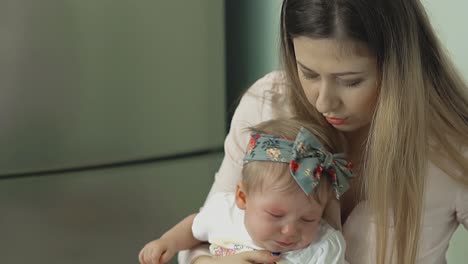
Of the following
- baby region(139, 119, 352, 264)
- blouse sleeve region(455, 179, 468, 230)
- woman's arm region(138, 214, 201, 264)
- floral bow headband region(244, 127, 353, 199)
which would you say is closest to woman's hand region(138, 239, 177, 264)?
woman's arm region(138, 214, 201, 264)

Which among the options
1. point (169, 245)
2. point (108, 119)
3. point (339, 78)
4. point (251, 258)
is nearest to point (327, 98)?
point (339, 78)

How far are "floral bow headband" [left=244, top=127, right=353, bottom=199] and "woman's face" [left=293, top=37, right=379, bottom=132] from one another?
0.19 ft

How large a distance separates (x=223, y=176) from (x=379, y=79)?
16.4 inches

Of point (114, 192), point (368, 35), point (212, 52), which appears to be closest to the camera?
point (368, 35)

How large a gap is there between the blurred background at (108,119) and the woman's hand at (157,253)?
1.52ft

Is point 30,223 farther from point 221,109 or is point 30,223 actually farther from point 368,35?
point 368,35

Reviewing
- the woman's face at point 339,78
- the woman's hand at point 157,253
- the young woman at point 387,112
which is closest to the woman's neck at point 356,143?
the young woman at point 387,112

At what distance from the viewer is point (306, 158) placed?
1.10 m

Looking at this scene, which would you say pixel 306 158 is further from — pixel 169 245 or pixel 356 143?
pixel 169 245

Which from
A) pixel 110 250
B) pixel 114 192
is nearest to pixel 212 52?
pixel 114 192

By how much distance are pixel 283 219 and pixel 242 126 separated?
1.05ft

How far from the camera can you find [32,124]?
5.24ft

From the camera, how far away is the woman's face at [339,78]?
3.43ft

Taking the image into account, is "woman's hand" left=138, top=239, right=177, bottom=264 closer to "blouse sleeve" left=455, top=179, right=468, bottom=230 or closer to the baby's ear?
the baby's ear
